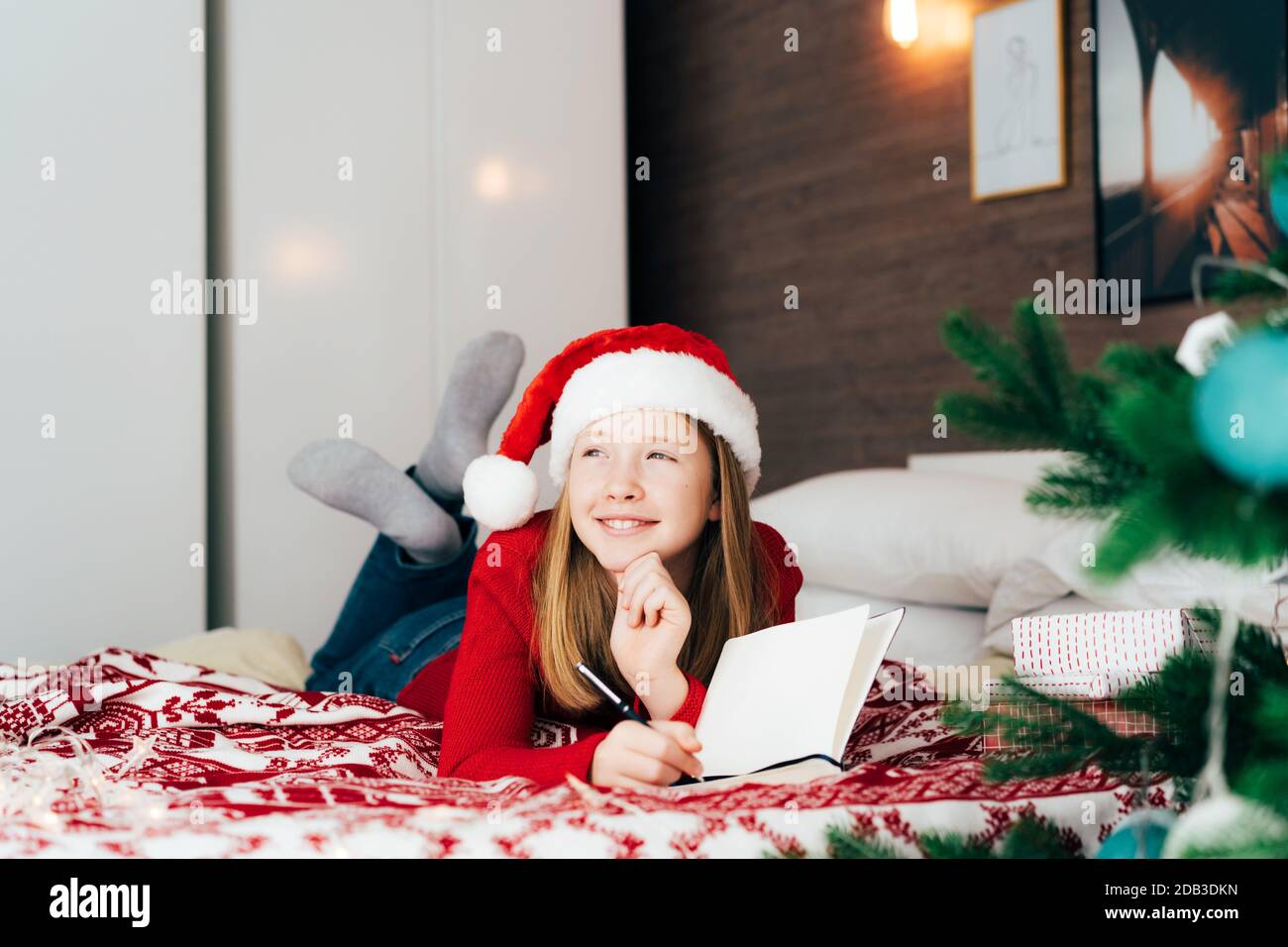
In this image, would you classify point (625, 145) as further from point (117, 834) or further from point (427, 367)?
point (117, 834)

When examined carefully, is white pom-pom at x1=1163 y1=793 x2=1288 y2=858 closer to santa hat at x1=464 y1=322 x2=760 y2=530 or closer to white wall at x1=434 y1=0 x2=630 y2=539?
santa hat at x1=464 y1=322 x2=760 y2=530

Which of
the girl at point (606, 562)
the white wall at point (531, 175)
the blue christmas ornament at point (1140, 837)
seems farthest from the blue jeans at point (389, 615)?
the blue christmas ornament at point (1140, 837)

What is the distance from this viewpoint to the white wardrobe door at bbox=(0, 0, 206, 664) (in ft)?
7.98

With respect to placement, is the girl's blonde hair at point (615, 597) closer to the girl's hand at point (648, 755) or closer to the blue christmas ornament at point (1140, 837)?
the girl's hand at point (648, 755)

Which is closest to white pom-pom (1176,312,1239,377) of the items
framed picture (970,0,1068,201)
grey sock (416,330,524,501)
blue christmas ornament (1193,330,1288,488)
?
blue christmas ornament (1193,330,1288,488)

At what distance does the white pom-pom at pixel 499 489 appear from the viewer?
124cm

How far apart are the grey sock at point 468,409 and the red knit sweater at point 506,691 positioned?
570 millimetres

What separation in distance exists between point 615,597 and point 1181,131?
4.95 feet

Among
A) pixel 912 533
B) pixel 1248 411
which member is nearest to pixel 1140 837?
pixel 1248 411

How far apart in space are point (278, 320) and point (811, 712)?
221 centimetres

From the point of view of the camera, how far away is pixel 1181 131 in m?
2.03

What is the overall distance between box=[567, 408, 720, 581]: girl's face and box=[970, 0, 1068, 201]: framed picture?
1.44 metres
